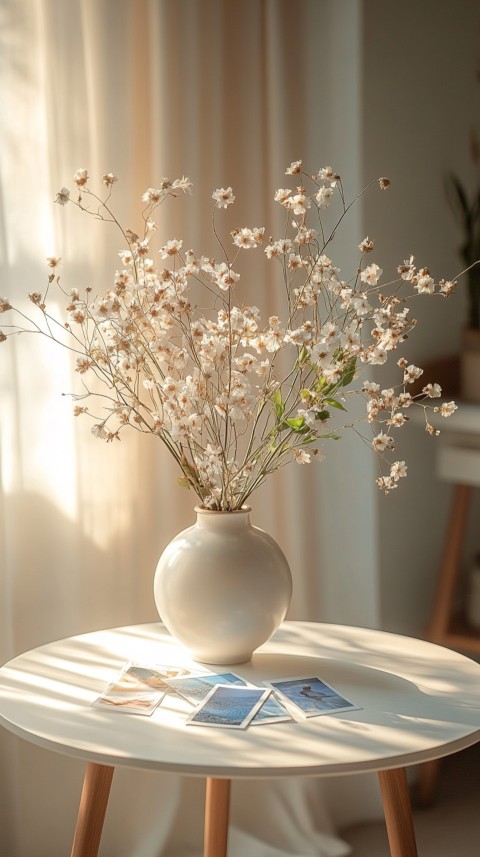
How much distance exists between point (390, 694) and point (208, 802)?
1.34 ft

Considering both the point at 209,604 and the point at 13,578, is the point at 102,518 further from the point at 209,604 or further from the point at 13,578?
the point at 209,604

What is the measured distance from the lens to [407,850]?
1511mm

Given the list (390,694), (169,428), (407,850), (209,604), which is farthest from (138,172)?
(407,850)

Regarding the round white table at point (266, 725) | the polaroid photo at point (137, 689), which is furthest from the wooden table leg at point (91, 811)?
the polaroid photo at point (137, 689)

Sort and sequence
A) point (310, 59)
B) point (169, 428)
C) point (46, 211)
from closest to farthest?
point (169, 428)
point (46, 211)
point (310, 59)

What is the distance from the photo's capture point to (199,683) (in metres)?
1.53

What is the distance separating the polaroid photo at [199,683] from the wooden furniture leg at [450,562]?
1250 mm

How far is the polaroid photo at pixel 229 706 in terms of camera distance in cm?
140

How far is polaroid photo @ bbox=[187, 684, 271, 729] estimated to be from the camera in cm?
140

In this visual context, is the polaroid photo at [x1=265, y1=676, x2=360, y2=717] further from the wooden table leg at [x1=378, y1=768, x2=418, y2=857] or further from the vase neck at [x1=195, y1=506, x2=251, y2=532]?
the vase neck at [x1=195, y1=506, x2=251, y2=532]

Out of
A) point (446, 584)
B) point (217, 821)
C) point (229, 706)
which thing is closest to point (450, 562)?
point (446, 584)

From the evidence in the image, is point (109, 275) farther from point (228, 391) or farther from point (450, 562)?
point (450, 562)

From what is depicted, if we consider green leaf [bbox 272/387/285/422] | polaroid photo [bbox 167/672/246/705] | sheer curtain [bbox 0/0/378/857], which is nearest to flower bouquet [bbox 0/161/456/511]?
green leaf [bbox 272/387/285/422]

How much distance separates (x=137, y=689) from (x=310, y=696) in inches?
9.1
